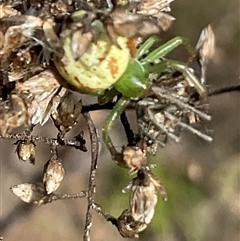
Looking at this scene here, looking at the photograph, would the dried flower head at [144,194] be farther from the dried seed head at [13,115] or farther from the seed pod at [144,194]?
the dried seed head at [13,115]

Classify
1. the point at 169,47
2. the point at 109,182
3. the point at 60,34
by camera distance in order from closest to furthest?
the point at 60,34 → the point at 169,47 → the point at 109,182

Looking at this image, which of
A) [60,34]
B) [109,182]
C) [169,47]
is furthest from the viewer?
[109,182]

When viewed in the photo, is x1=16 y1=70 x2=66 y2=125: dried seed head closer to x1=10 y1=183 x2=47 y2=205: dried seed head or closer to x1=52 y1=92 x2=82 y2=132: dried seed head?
x1=52 y1=92 x2=82 y2=132: dried seed head

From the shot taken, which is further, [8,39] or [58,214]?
[58,214]

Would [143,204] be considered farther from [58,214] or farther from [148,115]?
[58,214]

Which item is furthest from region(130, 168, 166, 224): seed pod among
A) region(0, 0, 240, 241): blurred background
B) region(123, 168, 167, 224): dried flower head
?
region(0, 0, 240, 241): blurred background

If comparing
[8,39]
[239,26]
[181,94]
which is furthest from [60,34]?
[239,26]

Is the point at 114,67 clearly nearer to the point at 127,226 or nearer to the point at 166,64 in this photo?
the point at 166,64

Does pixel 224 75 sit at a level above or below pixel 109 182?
above
